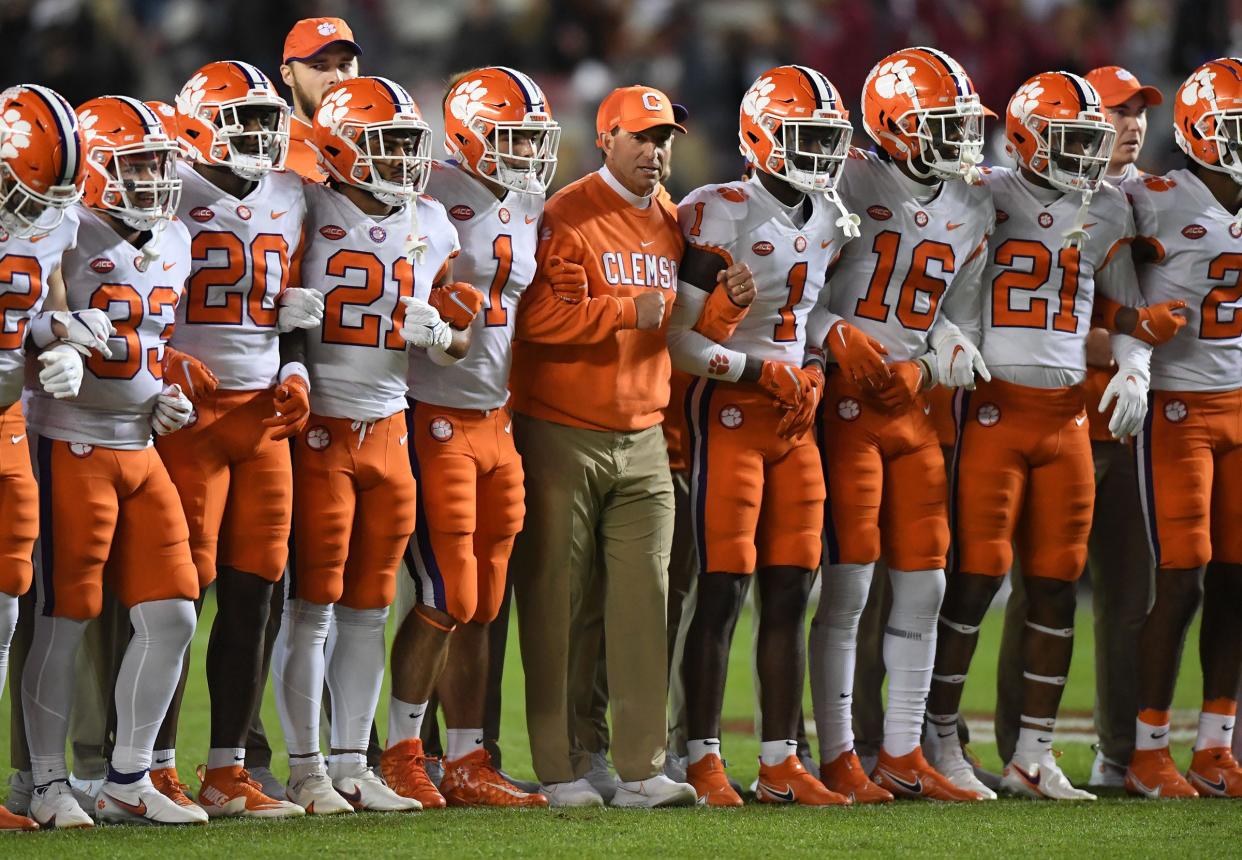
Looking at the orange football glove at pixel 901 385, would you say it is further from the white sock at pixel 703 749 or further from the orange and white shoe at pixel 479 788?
the orange and white shoe at pixel 479 788

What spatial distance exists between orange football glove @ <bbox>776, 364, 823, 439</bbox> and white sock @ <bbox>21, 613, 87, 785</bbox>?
189 centimetres

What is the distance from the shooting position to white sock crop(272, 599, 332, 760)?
474 centimetres

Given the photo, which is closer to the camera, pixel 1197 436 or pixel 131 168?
pixel 131 168

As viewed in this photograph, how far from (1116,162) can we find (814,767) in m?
2.09

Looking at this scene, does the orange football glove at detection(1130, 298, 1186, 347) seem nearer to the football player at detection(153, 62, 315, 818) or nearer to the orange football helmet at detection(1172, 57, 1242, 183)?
the orange football helmet at detection(1172, 57, 1242, 183)

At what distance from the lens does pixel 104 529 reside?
4.35 m

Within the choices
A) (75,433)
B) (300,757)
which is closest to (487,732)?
(300,757)

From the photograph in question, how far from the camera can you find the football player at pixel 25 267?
13.8 feet

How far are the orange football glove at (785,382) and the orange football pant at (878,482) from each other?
0.27m

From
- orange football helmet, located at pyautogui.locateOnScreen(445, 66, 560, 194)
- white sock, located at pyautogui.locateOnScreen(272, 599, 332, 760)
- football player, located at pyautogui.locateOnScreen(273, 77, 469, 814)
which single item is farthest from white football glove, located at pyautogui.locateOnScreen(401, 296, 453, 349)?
white sock, located at pyautogui.locateOnScreen(272, 599, 332, 760)

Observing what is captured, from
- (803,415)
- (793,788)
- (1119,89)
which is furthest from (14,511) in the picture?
(1119,89)

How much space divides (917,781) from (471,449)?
1569mm

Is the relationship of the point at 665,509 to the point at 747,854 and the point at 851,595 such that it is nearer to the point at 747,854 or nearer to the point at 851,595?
the point at 851,595

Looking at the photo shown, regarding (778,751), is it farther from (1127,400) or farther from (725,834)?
(1127,400)
